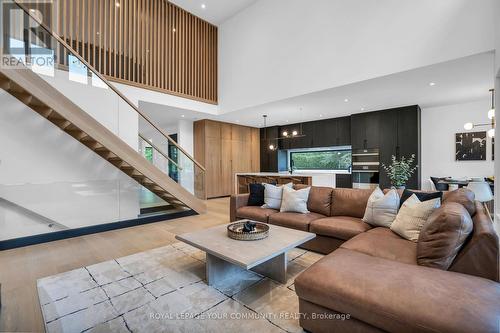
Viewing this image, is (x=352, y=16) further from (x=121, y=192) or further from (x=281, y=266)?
(x=121, y=192)

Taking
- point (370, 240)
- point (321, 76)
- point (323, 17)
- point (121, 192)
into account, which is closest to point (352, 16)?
point (323, 17)

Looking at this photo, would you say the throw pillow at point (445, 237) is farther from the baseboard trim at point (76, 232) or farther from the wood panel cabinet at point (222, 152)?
the wood panel cabinet at point (222, 152)

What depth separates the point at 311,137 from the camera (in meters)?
7.75

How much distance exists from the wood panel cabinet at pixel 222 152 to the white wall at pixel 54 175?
3.15 meters

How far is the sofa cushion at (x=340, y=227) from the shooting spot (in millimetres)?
2723

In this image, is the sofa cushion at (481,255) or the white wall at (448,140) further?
the white wall at (448,140)

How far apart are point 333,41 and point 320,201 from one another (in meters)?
3.00

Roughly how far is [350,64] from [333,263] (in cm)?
370

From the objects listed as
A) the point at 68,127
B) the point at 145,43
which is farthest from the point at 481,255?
the point at 145,43

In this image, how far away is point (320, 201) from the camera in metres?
3.57

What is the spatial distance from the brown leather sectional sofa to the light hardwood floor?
2.03 meters

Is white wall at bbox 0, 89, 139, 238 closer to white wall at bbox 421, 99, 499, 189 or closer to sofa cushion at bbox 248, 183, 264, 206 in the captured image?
sofa cushion at bbox 248, 183, 264, 206

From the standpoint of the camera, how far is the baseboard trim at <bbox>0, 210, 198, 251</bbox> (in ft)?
11.2

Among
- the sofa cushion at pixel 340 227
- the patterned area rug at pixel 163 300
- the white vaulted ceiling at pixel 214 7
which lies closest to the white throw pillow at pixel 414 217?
the sofa cushion at pixel 340 227
